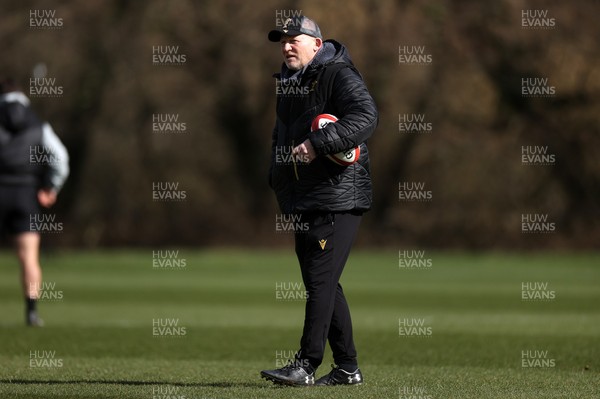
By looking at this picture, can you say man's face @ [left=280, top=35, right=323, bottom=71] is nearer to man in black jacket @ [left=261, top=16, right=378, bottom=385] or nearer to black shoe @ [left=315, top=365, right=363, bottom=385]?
man in black jacket @ [left=261, top=16, right=378, bottom=385]

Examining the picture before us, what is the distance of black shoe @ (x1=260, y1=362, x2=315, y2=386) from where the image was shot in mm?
8398

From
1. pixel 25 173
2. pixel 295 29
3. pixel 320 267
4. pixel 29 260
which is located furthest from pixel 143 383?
pixel 25 173

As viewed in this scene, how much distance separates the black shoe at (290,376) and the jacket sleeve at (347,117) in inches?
56.5

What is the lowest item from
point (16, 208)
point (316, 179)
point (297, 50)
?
point (16, 208)

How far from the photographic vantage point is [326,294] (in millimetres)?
8523

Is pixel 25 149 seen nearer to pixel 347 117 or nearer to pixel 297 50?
pixel 297 50

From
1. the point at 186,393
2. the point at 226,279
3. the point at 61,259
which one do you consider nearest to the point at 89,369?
the point at 186,393

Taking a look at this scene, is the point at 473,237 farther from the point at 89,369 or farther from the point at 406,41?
the point at 89,369

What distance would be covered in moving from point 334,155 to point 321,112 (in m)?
0.35

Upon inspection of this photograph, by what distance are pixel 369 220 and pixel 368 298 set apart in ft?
63.2

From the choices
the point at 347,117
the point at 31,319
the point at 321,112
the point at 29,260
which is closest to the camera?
the point at 347,117

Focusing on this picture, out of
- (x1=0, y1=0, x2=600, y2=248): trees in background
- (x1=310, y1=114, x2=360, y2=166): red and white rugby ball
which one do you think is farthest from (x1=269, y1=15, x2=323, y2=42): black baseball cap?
(x1=0, y1=0, x2=600, y2=248): trees in background

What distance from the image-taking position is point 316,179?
8.46 metres

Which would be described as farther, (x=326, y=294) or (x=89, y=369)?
(x=89, y=369)
